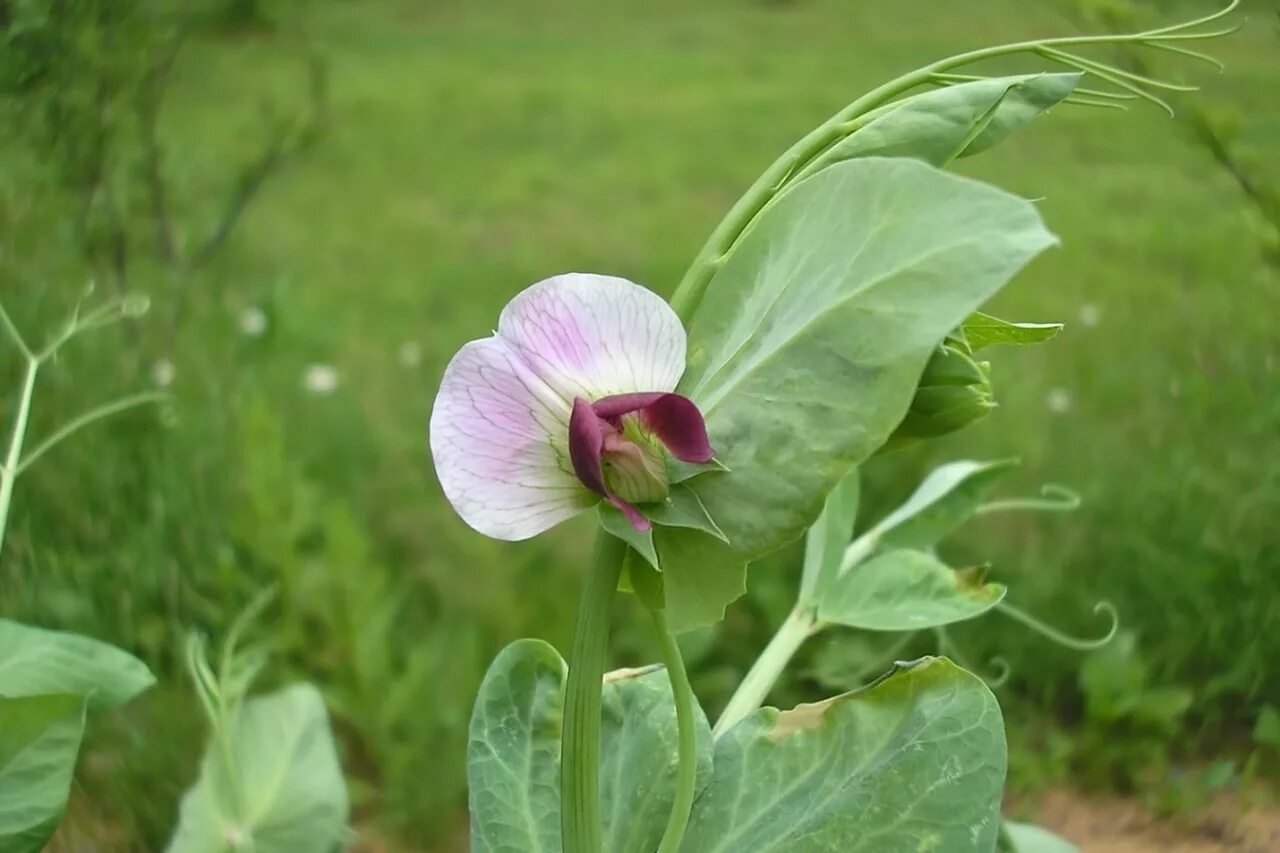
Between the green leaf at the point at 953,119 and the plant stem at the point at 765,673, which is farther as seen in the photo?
the plant stem at the point at 765,673

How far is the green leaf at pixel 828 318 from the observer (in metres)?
0.18

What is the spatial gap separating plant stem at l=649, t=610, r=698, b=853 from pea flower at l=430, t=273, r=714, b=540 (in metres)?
0.03

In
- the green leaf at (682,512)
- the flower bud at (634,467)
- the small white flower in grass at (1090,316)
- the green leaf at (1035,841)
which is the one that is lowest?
the small white flower in grass at (1090,316)

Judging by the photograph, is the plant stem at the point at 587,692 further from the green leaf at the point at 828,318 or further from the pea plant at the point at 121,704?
the pea plant at the point at 121,704

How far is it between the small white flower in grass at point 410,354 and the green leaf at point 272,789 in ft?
2.43

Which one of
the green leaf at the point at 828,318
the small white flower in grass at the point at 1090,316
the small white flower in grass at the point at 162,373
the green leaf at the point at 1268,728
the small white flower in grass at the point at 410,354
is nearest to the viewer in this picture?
the green leaf at the point at 828,318

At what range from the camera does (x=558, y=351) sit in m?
0.20

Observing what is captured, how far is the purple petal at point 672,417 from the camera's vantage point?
0.20 meters

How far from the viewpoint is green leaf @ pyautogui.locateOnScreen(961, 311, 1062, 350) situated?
0.72 feet

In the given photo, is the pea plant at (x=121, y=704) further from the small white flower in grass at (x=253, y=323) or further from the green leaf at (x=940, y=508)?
the small white flower in grass at (x=253, y=323)

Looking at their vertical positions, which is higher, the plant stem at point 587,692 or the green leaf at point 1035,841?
the plant stem at point 587,692

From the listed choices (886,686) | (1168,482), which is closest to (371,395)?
(1168,482)


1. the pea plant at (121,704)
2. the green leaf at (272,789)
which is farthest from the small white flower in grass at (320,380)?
the green leaf at (272,789)

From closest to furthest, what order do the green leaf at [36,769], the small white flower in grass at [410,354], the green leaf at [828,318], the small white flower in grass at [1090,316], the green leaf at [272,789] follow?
1. the green leaf at [828,318]
2. the green leaf at [36,769]
3. the green leaf at [272,789]
4. the small white flower in grass at [1090,316]
5. the small white flower in grass at [410,354]
